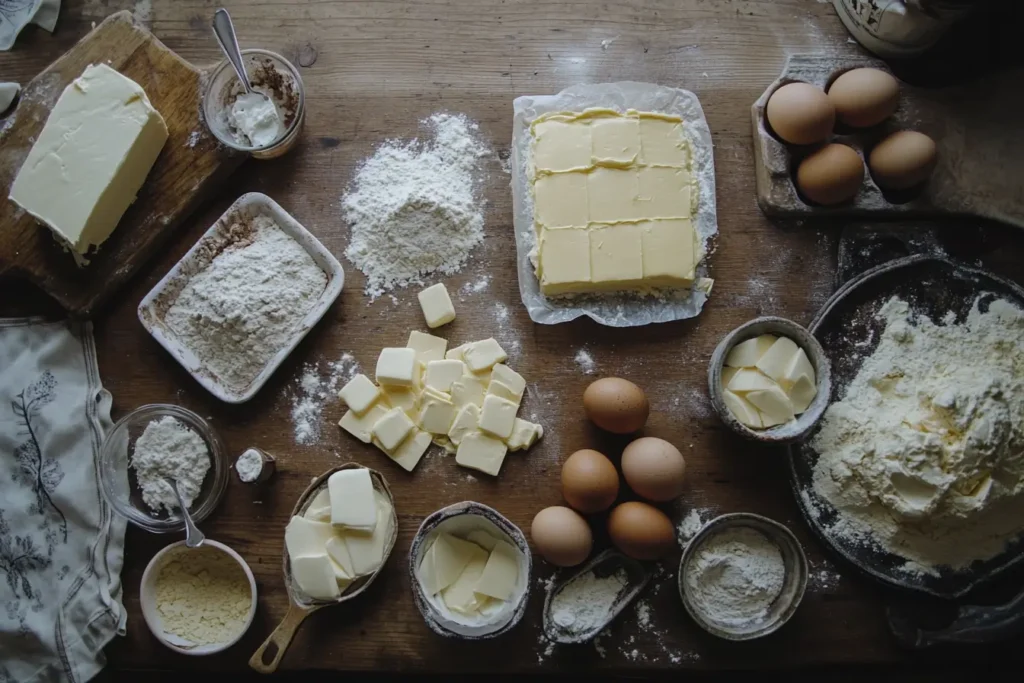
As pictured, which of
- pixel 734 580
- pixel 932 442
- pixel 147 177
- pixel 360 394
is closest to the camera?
pixel 932 442

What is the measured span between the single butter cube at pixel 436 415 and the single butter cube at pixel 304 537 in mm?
371

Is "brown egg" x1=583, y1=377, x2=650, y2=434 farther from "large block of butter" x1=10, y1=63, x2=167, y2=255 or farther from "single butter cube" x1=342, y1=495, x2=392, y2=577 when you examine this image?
"large block of butter" x1=10, y1=63, x2=167, y2=255

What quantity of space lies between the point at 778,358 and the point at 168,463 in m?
1.59

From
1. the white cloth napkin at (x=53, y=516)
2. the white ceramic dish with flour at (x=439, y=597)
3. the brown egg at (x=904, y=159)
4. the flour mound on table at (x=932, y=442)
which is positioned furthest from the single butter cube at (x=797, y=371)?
the white cloth napkin at (x=53, y=516)

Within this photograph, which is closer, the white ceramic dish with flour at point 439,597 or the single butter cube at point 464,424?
the white ceramic dish with flour at point 439,597

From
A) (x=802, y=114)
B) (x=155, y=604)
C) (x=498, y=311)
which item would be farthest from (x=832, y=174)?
(x=155, y=604)

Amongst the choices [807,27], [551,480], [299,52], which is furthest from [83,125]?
[807,27]

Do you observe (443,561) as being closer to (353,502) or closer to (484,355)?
(353,502)

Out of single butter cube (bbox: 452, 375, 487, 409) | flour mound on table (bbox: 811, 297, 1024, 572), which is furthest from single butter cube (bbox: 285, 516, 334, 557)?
flour mound on table (bbox: 811, 297, 1024, 572)

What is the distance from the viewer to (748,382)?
1.90 meters

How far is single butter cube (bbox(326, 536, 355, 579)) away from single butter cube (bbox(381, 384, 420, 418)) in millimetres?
375

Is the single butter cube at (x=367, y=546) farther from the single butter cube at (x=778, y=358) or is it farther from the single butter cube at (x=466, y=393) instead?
the single butter cube at (x=778, y=358)

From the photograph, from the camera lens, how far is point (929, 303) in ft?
6.52

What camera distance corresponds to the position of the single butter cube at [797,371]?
6.11ft
